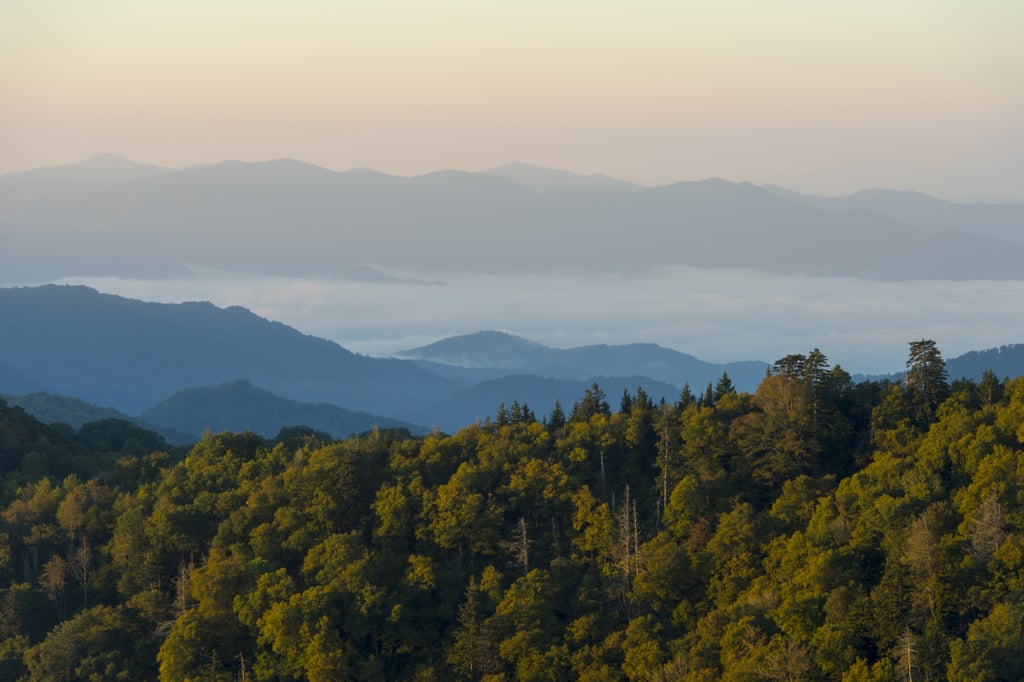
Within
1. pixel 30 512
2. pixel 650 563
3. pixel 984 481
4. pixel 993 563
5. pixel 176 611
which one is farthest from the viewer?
pixel 30 512

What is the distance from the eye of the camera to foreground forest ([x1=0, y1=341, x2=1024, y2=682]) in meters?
93.4

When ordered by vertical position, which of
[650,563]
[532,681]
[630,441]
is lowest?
[532,681]

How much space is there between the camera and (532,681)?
4011 inches

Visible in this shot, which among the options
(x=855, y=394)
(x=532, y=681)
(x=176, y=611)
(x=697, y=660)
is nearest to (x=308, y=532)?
(x=176, y=611)

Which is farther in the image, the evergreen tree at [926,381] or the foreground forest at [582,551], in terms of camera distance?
the evergreen tree at [926,381]

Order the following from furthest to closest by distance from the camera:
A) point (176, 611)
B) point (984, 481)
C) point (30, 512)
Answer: point (30, 512) < point (176, 611) < point (984, 481)

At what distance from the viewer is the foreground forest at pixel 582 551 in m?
93.4

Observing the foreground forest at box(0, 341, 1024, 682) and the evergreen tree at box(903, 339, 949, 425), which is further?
the evergreen tree at box(903, 339, 949, 425)

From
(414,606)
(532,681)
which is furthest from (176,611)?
(532,681)

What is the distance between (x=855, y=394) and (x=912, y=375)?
5.23 meters

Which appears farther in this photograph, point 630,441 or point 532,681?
point 630,441

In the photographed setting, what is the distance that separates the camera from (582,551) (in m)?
113

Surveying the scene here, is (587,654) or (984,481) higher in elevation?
(984,481)

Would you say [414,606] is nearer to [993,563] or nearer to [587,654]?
[587,654]
